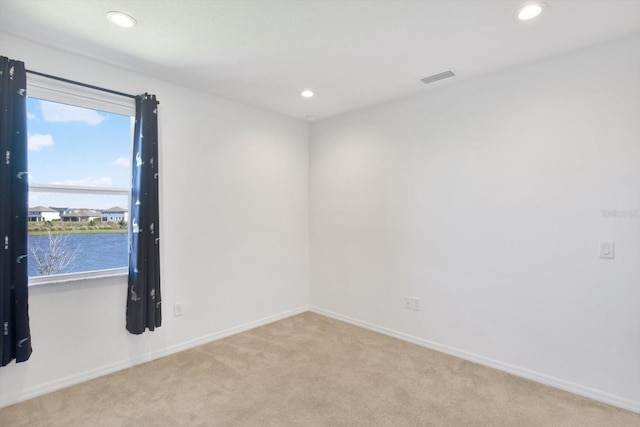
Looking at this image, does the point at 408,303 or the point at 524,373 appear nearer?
the point at 524,373

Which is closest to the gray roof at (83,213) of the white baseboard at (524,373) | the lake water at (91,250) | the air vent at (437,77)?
the lake water at (91,250)

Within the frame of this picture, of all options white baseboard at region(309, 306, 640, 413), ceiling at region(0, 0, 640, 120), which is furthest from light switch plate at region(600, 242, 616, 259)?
ceiling at region(0, 0, 640, 120)

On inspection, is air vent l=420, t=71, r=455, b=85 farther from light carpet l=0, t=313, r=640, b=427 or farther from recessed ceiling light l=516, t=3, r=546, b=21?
light carpet l=0, t=313, r=640, b=427

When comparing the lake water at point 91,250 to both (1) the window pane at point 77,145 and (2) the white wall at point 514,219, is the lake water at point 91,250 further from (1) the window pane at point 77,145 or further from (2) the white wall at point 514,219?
(2) the white wall at point 514,219

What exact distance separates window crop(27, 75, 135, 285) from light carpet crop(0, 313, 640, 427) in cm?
92

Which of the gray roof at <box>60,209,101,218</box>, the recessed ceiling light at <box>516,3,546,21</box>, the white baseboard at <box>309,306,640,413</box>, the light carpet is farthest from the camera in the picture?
the gray roof at <box>60,209,101,218</box>

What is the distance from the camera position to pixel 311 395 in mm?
2381

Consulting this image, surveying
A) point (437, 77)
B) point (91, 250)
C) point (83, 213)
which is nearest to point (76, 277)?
point (91, 250)

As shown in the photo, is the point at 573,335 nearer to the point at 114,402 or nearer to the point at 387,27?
the point at 387,27

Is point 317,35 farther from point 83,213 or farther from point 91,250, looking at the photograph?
point 91,250

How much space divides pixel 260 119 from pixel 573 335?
3.55 m

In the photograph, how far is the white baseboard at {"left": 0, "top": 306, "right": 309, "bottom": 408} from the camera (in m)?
2.27

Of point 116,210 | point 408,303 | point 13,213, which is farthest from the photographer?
point 408,303

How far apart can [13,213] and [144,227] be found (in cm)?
80
